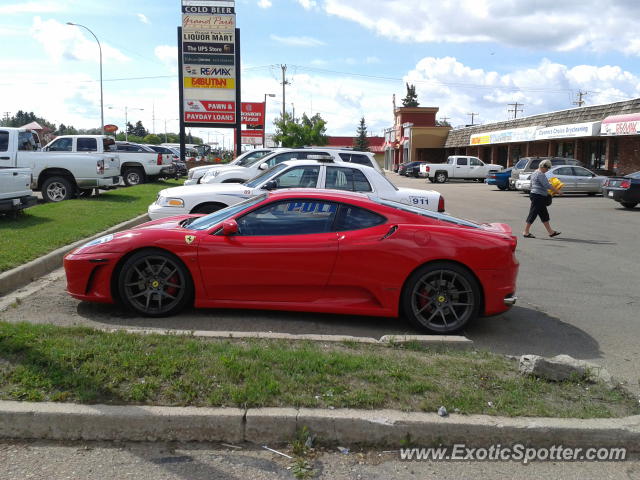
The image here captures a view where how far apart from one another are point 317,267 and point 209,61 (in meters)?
20.0

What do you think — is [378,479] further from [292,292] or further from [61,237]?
[61,237]

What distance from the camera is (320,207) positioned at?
6090mm

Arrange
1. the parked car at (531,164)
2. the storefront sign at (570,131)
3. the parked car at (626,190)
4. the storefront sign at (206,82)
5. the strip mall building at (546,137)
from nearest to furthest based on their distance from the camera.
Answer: the parked car at (626,190), the storefront sign at (206,82), the parked car at (531,164), the strip mall building at (546,137), the storefront sign at (570,131)

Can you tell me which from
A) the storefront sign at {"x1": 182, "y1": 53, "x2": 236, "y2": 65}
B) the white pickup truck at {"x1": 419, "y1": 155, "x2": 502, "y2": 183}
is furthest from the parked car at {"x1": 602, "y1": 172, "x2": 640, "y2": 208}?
the white pickup truck at {"x1": 419, "y1": 155, "x2": 502, "y2": 183}

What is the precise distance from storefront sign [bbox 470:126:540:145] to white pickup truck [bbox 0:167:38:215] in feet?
122

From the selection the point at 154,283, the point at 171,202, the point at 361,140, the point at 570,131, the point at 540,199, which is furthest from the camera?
the point at 361,140

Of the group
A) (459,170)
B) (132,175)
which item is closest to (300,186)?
(132,175)

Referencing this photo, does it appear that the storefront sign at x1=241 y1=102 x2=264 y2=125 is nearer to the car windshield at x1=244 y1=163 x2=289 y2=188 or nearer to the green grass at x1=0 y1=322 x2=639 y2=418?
the car windshield at x1=244 y1=163 x2=289 y2=188

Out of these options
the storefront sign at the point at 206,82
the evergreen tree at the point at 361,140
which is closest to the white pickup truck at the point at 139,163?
the storefront sign at the point at 206,82

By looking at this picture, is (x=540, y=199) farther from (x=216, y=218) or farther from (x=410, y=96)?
(x=410, y=96)

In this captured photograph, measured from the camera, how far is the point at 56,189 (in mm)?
16500

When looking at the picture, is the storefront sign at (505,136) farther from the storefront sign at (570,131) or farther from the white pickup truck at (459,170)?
the white pickup truck at (459,170)

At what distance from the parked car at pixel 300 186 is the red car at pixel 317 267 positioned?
156 inches

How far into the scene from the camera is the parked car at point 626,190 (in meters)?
20.3
